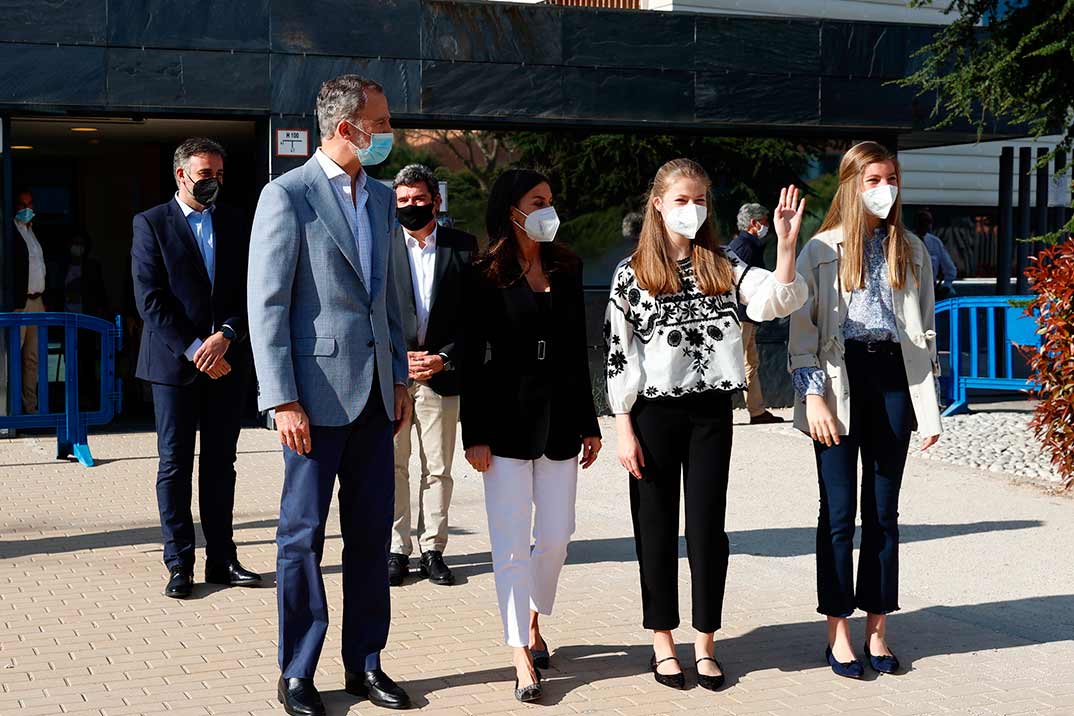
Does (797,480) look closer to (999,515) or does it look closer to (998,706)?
(999,515)

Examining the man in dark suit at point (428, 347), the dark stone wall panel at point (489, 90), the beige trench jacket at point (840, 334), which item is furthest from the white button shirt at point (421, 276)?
the dark stone wall panel at point (489, 90)

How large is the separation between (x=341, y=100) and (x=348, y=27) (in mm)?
8708

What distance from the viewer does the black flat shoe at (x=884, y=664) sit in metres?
5.68

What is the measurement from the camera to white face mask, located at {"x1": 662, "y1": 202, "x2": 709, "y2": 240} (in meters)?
5.48

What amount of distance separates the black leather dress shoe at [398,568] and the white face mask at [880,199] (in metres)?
3.06

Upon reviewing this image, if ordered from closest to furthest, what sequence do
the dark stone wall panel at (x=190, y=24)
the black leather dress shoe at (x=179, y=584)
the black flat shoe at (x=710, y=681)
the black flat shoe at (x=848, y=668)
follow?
1. the black flat shoe at (x=710, y=681)
2. the black flat shoe at (x=848, y=668)
3. the black leather dress shoe at (x=179, y=584)
4. the dark stone wall panel at (x=190, y=24)

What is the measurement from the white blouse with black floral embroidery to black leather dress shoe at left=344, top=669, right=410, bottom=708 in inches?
52.8

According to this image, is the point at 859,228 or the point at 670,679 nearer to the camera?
the point at 670,679

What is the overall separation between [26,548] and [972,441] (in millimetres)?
7965

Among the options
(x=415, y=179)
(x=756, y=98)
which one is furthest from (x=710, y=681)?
(x=756, y=98)

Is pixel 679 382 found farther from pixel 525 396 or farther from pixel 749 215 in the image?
pixel 749 215

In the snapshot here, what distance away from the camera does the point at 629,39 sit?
14.5 meters

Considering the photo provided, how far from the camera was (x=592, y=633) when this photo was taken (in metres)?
6.27

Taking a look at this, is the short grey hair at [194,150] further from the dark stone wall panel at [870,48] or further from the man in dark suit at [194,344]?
the dark stone wall panel at [870,48]
